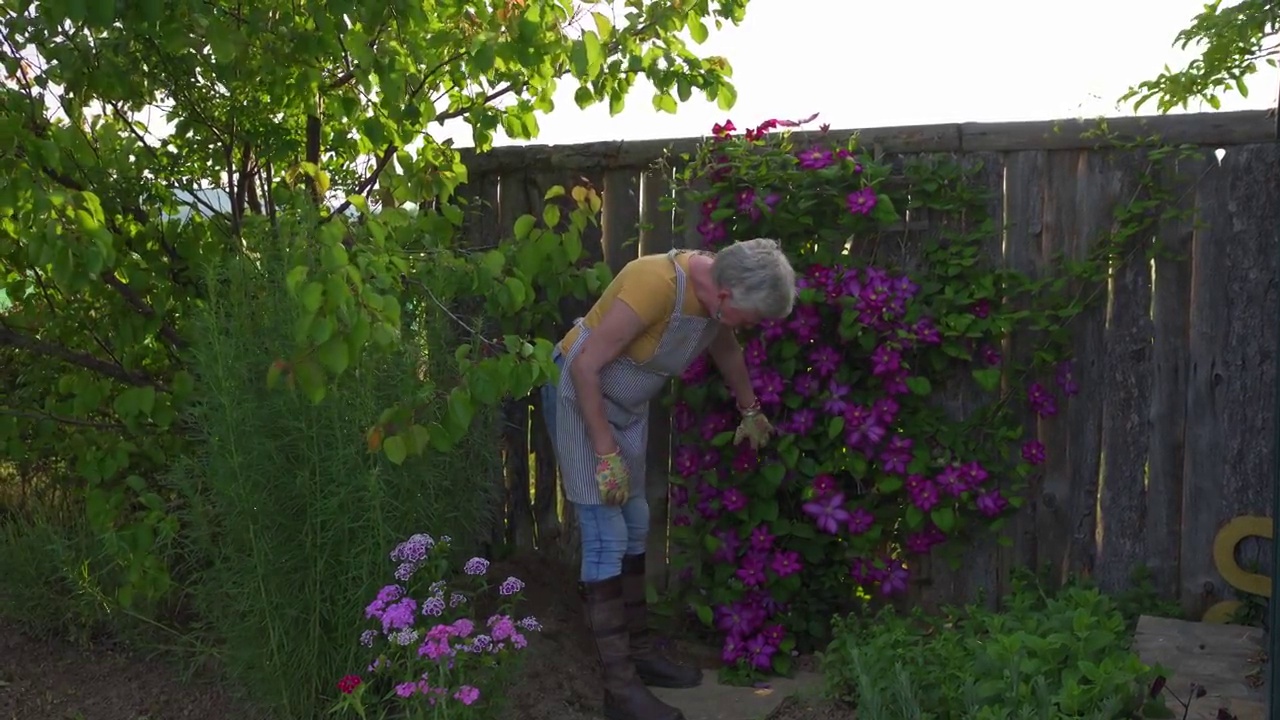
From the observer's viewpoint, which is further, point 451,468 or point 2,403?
→ point 2,403

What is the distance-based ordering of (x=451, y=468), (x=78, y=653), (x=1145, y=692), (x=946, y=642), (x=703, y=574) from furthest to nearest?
(x=703, y=574), (x=78, y=653), (x=451, y=468), (x=946, y=642), (x=1145, y=692)

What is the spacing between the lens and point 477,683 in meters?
3.56

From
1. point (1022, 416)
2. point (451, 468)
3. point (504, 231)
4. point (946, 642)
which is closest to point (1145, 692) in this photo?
point (946, 642)

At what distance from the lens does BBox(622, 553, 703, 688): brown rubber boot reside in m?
4.39

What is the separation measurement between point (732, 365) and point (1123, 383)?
1326mm

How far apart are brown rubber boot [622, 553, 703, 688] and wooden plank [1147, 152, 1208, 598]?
1639mm

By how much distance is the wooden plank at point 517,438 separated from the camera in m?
5.31

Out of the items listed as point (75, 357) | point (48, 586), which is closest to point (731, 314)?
point (75, 357)

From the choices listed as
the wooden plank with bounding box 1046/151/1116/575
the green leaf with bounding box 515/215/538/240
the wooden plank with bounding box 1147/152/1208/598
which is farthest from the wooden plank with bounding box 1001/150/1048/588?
the green leaf with bounding box 515/215/538/240

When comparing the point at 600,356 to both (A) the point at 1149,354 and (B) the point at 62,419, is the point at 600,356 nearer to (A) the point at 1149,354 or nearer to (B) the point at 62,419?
(A) the point at 1149,354

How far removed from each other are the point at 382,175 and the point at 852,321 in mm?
1677

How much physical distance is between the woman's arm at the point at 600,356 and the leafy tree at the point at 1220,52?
354 centimetres

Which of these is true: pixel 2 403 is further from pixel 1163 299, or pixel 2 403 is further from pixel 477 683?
pixel 1163 299

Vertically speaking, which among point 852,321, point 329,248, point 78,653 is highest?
point 329,248
